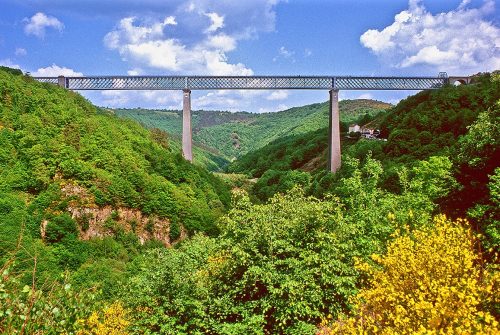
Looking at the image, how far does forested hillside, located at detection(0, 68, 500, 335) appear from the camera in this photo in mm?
10906

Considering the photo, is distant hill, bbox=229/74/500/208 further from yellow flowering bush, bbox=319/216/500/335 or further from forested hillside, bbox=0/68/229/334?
yellow flowering bush, bbox=319/216/500/335

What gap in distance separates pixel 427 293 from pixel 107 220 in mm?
46735

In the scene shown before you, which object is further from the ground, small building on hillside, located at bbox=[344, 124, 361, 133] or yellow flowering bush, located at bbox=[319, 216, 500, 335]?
small building on hillside, located at bbox=[344, 124, 361, 133]

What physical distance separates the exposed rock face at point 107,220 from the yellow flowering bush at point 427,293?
135ft

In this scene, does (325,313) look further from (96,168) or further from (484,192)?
(96,168)

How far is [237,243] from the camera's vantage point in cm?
1683

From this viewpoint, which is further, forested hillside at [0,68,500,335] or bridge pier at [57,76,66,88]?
bridge pier at [57,76,66,88]

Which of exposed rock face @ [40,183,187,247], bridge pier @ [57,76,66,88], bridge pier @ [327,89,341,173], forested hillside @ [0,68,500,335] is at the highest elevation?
bridge pier @ [57,76,66,88]

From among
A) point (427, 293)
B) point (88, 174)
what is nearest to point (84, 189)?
point (88, 174)

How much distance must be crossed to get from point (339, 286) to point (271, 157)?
4408 inches

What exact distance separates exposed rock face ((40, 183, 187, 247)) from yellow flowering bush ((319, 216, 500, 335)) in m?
41.0

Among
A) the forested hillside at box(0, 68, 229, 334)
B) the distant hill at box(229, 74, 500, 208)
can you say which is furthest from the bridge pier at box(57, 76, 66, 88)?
the distant hill at box(229, 74, 500, 208)

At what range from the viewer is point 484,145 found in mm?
23406

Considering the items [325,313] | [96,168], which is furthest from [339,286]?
[96,168]
